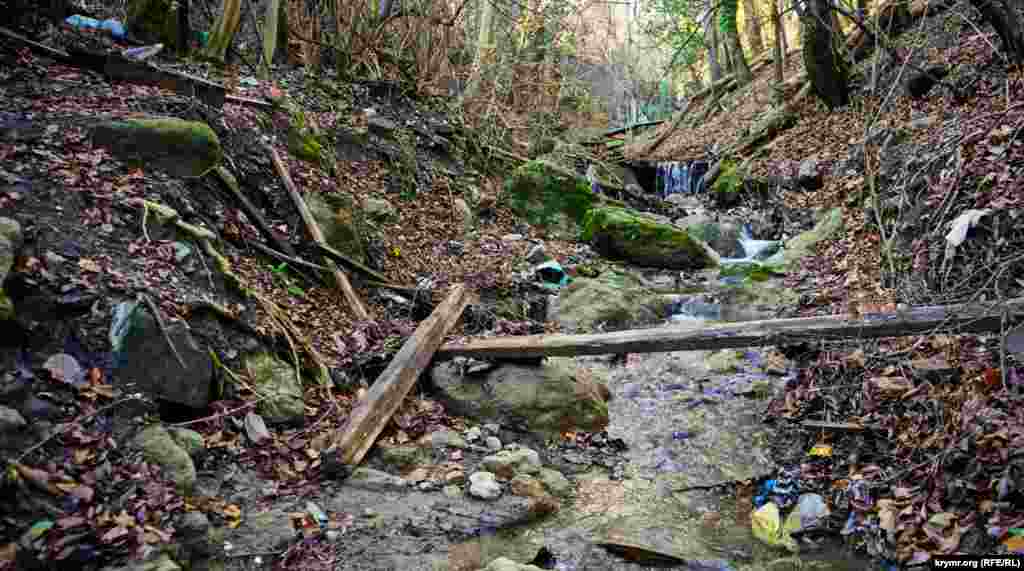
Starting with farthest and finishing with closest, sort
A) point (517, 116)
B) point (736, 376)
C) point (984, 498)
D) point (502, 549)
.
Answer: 1. point (517, 116)
2. point (736, 376)
3. point (502, 549)
4. point (984, 498)

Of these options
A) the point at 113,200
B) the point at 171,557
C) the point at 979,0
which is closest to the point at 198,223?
the point at 113,200

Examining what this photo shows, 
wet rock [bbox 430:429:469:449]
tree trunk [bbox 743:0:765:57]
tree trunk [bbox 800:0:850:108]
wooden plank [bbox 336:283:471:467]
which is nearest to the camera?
wooden plank [bbox 336:283:471:467]

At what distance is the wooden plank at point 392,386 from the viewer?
12.0 ft

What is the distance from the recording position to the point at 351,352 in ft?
15.5

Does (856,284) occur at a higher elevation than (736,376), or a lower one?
higher

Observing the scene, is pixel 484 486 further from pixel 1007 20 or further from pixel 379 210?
pixel 1007 20

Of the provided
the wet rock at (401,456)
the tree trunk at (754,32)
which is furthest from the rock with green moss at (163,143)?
the tree trunk at (754,32)

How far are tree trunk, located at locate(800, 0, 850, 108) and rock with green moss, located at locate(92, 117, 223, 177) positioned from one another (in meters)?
9.54

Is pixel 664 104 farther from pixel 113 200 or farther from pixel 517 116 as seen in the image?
pixel 113 200

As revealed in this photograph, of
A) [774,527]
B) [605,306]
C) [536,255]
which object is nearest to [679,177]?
[536,255]

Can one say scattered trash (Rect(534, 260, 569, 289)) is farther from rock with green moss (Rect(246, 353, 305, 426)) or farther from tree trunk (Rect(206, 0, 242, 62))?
tree trunk (Rect(206, 0, 242, 62))

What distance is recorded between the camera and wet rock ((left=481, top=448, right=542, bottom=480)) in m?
3.86

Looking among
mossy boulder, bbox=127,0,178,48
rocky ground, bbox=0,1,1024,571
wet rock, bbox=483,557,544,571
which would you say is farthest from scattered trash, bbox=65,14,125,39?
wet rock, bbox=483,557,544,571

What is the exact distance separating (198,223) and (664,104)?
24679 mm
